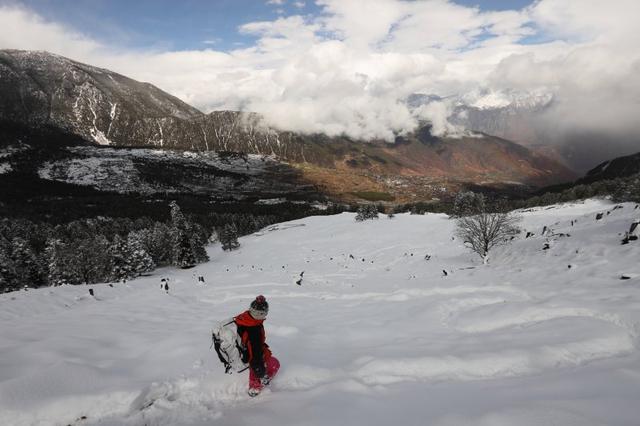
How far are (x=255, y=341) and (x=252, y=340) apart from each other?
0.06 meters

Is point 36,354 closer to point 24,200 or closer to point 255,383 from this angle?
point 255,383

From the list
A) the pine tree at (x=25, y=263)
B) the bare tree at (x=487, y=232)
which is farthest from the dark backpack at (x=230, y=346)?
the pine tree at (x=25, y=263)

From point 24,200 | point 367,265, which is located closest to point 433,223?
point 367,265

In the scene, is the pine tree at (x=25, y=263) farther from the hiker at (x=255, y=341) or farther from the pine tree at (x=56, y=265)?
the hiker at (x=255, y=341)

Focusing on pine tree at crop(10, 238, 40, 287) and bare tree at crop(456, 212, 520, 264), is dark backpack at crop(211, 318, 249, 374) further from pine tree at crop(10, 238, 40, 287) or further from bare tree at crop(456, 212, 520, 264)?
pine tree at crop(10, 238, 40, 287)

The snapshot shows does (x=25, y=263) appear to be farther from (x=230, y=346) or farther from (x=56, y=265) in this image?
(x=230, y=346)

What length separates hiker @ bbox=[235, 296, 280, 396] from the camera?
21.7ft

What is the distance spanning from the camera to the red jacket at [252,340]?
21.8 ft

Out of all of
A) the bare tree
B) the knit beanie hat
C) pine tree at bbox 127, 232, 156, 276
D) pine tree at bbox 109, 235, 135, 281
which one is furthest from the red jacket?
pine tree at bbox 127, 232, 156, 276

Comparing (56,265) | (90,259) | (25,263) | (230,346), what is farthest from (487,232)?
(25,263)

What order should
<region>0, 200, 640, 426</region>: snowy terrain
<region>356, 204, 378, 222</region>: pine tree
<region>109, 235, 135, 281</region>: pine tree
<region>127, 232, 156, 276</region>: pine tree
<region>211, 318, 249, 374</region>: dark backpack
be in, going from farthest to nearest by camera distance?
1. <region>356, 204, 378, 222</region>: pine tree
2. <region>127, 232, 156, 276</region>: pine tree
3. <region>109, 235, 135, 281</region>: pine tree
4. <region>211, 318, 249, 374</region>: dark backpack
5. <region>0, 200, 640, 426</region>: snowy terrain

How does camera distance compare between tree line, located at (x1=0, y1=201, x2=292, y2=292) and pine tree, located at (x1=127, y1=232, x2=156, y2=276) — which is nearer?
tree line, located at (x1=0, y1=201, x2=292, y2=292)

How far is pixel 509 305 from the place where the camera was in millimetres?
11516

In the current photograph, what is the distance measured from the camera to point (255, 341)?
6.77 meters
